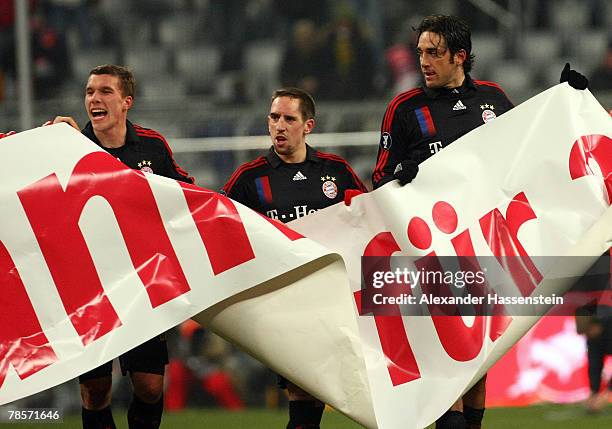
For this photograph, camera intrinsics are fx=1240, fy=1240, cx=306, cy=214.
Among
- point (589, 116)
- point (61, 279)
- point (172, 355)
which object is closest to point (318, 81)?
point (172, 355)

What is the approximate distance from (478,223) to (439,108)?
54 centimetres

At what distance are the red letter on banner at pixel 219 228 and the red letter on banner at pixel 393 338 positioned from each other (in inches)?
21.3

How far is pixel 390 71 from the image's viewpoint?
26.1ft

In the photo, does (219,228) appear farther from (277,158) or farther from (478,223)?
(478,223)

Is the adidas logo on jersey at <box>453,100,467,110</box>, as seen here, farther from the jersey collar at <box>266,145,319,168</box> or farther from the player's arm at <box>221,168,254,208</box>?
the player's arm at <box>221,168,254,208</box>

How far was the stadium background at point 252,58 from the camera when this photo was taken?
7660mm

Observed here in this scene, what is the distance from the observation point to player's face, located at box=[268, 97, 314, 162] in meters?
4.95

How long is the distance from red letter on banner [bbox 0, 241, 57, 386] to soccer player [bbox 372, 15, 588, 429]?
4.68ft

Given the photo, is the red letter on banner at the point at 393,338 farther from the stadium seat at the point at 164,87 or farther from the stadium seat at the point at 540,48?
the stadium seat at the point at 540,48

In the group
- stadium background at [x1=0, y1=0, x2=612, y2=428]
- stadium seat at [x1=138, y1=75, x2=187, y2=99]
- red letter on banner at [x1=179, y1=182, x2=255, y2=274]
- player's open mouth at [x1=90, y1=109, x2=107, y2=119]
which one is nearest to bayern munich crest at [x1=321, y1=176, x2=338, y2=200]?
red letter on banner at [x1=179, y1=182, x2=255, y2=274]

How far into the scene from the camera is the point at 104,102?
4.83 meters

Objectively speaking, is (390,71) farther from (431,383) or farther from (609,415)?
(431,383)

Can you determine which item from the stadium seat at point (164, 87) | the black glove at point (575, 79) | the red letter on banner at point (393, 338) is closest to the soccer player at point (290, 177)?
the red letter on banner at point (393, 338)

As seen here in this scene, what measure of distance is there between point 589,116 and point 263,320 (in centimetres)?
149
